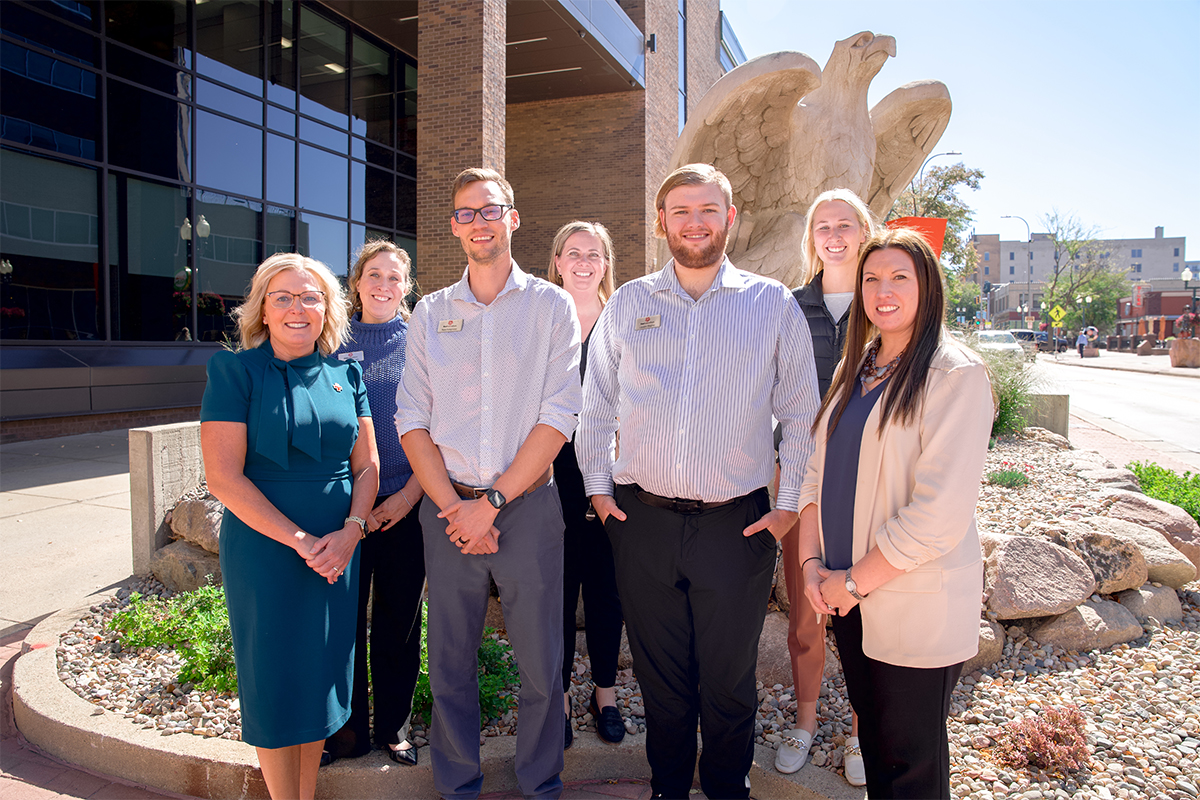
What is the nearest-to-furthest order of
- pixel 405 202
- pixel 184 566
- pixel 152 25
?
pixel 184 566 → pixel 152 25 → pixel 405 202

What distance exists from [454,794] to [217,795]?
3.12ft

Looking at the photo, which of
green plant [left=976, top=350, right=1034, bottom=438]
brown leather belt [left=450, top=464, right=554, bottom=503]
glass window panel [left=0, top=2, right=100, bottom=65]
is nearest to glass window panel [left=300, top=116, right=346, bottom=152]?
glass window panel [left=0, top=2, right=100, bottom=65]

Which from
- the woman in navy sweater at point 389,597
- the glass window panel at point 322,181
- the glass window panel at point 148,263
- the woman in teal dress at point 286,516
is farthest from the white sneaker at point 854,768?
the glass window panel at point 322,181

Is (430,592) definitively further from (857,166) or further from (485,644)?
(857,166)

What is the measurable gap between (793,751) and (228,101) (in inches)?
571

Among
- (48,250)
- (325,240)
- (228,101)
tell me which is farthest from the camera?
(325,240)

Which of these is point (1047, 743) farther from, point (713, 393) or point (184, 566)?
point (184, 566)

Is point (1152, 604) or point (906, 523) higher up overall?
point (906, 523)

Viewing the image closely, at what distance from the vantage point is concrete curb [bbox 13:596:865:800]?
100 inches

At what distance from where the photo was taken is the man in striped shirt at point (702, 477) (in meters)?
2.20

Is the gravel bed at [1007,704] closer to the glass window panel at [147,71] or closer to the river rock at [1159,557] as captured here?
the river rock at [1159,557]

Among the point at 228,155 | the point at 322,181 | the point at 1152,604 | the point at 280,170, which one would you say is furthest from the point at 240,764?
the point at 322,181

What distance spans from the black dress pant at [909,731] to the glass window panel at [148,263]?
1289cm

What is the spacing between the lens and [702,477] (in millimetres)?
2186
